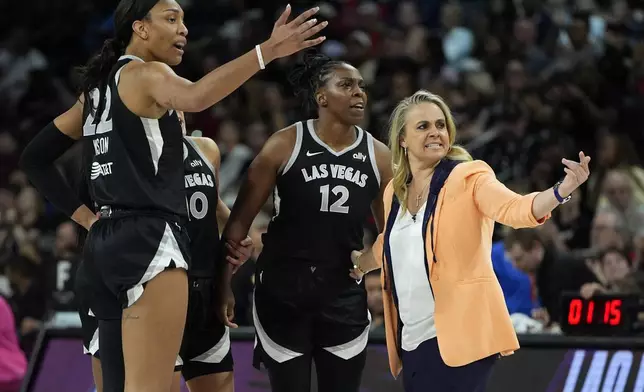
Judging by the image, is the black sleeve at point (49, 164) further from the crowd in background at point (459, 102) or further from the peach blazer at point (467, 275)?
the crowd in background at point (459, 102)

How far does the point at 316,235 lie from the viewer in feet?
17.6

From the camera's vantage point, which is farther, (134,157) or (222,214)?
(222,214)

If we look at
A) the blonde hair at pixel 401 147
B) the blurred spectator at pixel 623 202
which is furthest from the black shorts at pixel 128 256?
the blurred spectator at pixel 623 202

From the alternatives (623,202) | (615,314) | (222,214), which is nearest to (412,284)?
(222,214)

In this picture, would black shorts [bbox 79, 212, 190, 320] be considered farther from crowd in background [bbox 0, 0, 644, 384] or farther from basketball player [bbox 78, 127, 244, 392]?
crowd in background [bbox 0, 0, 644, 384]

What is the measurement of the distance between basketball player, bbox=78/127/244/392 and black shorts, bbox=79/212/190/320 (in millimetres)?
755

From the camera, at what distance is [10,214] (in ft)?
36.7

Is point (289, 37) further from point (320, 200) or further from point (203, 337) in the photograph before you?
point (203, 337)

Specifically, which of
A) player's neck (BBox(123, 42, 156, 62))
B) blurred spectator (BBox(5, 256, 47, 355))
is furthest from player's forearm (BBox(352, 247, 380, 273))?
blurred spectator (BBox(5, 256, 47, 355))

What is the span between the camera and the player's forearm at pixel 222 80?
417 centimetres

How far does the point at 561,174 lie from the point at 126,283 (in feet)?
22.5

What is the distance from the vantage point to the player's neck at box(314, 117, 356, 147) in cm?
542

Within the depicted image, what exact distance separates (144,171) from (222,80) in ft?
1.63

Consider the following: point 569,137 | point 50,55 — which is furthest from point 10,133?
point 569,137
